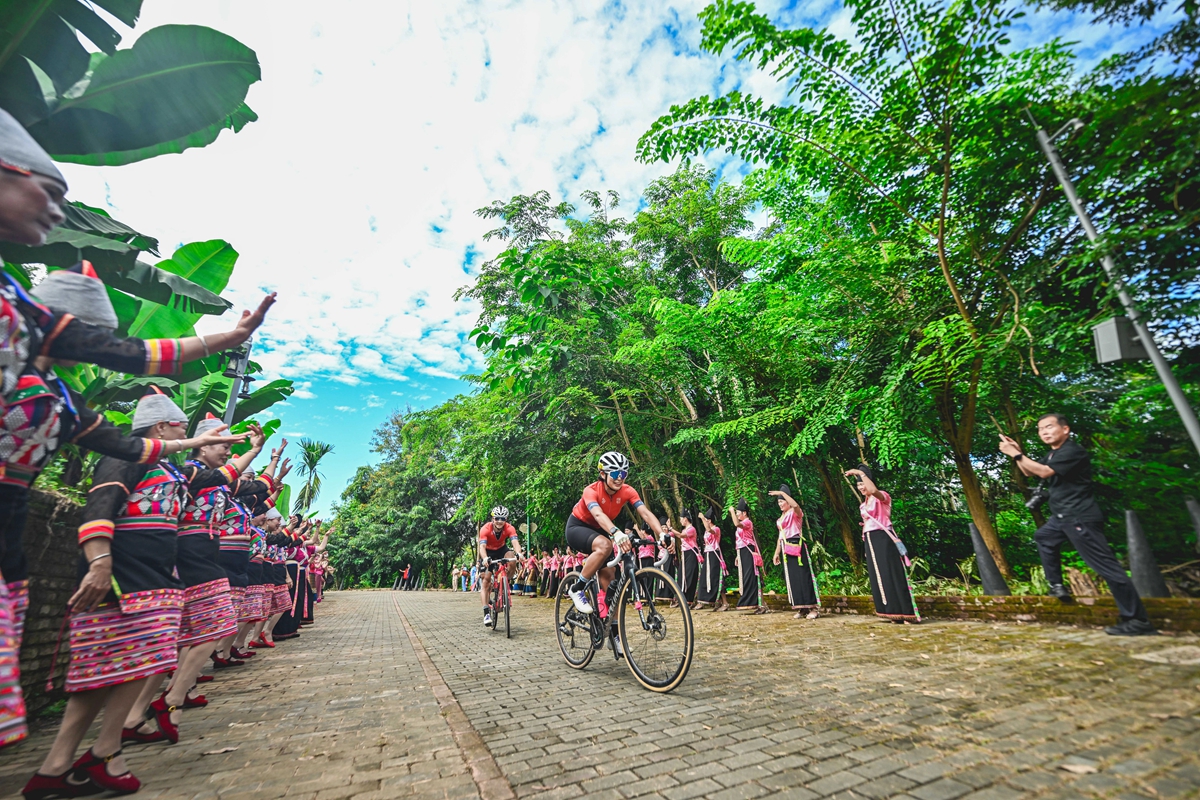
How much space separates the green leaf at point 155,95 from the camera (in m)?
6.30

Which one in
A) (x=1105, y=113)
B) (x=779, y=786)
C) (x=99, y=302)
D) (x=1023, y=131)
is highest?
(x=1023, y=131)

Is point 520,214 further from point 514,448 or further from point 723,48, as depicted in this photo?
point 723,48

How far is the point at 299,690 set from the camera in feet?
16.9

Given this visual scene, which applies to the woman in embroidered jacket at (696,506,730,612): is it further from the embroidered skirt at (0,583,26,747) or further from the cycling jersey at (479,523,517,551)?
the embroidered skirt at (0,583,26,747)

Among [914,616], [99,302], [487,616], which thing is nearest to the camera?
[99,302]

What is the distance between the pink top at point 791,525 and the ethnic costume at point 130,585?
823 centimetres

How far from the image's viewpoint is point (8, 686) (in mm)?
1536

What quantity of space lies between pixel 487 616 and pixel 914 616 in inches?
273

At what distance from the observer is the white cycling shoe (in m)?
5.23

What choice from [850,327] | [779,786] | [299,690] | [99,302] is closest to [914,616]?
[850,327]

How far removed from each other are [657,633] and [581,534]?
131cm

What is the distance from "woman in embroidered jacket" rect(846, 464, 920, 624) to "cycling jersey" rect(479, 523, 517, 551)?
18.6 ft

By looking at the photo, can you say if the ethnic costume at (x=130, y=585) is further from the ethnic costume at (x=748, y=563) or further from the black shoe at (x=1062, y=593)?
the ethnic costume at (x=748, y=563)

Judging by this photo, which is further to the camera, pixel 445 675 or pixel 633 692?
pixel 445 675
